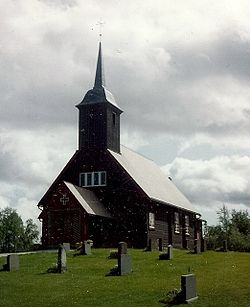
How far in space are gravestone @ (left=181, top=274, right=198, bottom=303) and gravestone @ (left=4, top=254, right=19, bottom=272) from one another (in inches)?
413

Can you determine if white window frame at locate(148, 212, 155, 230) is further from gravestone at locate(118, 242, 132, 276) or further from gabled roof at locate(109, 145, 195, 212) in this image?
gravestone at locate(118, 242, 132, 276)

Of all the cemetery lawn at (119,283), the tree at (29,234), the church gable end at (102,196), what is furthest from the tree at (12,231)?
the cemetery lawn at (119,283)

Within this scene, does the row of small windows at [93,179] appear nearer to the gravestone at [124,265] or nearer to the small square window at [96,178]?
the small square window at [96,178]

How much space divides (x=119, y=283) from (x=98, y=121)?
2608cm

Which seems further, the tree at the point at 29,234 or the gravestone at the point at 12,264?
the tree at the point at 29,234

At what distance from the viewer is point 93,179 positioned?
44.5 metres

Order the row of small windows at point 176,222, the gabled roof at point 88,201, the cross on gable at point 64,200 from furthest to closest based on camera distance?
the row of small windows at point 176,222
the cross on gable at point 64,200
the gabled roof at point 88,201

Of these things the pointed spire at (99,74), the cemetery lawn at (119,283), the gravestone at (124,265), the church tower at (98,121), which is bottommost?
the cemetery lawn at (119,283)

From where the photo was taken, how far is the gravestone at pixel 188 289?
1748cm

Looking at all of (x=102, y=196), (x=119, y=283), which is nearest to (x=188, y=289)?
(x=119, y=283)

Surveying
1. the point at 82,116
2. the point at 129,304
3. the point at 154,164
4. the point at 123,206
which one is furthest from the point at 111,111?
the point at 129,304

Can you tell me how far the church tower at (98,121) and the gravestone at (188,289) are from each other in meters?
27.7

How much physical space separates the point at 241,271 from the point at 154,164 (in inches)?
1431

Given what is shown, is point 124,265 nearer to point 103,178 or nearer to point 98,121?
point 103,178
